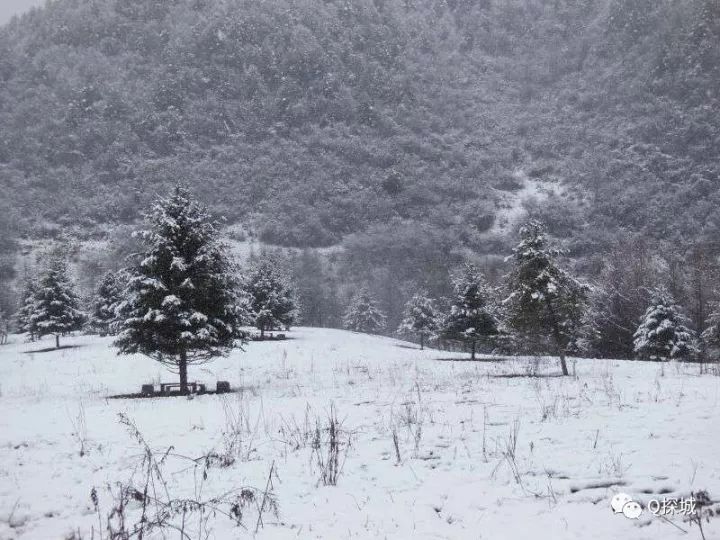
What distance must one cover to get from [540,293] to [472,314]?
1694cm

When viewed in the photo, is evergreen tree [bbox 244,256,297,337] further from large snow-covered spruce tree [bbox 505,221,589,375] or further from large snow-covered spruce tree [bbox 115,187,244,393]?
large snow-covered spruce tree [bbox 505,221,589,375]

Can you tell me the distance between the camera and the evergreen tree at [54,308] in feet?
130

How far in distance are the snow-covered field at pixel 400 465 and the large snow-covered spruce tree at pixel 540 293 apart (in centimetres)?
623

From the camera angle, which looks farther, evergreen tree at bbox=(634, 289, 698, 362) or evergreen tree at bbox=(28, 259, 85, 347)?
evergreen tree at bbox=(28, 259, 85, 347)

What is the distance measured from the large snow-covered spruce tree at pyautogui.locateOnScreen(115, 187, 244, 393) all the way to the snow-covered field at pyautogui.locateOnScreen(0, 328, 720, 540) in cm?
442

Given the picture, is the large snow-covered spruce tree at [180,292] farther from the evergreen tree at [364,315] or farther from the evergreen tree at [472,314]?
the evergreen tree at [364,315]

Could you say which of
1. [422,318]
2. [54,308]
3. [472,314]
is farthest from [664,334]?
[54,308]

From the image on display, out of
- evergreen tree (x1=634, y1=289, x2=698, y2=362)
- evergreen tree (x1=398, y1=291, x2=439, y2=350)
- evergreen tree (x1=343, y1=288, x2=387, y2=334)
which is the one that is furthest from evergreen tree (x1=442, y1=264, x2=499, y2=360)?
evergreen tree (x1=343, y1=288, x2=387, y2=334)

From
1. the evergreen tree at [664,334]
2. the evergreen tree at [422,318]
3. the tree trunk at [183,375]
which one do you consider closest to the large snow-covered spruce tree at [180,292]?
the tree trunk at [183,375]

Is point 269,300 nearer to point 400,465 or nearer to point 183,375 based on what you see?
point 183,375

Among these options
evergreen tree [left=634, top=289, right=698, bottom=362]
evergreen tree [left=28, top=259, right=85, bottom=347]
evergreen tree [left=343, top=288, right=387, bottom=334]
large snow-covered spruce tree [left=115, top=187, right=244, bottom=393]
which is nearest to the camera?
large snow-covered spruce tree [left=115, top=187, right=244, bottom=393]

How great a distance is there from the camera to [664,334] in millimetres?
27547

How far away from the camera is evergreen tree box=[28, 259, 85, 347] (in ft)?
130

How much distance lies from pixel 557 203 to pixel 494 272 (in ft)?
320
